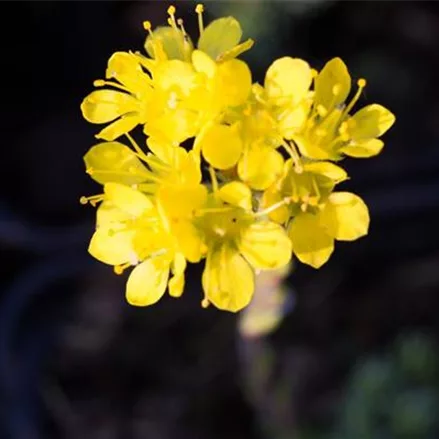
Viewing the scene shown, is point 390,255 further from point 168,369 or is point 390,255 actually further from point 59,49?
point 59,49

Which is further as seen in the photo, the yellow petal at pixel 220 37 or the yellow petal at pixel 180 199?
the yellow petal at pixel 220 37

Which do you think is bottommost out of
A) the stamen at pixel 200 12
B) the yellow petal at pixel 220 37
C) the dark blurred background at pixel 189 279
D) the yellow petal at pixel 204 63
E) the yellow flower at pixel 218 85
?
the dark blurred background at pixel 189 279

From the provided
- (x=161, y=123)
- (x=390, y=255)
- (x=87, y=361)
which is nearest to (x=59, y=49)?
(x=87, y=361)

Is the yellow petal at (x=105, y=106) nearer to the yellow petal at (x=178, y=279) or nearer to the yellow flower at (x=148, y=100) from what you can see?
the yellow flower at (x=148, y=100)

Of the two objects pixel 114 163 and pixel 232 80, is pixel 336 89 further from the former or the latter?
pixel 114 163

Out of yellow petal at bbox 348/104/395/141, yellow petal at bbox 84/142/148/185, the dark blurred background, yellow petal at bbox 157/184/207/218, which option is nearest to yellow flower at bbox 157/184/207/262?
yellow petal at bbox 157/184/207/218

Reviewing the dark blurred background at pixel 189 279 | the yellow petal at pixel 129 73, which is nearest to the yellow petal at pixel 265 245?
the yellow petal at pixel 129 73

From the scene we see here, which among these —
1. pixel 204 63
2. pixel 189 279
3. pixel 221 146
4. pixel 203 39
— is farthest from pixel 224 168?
pixel 189 279

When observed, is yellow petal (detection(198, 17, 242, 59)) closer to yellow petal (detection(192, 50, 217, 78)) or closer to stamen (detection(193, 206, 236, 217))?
yellow petal (detection(192, 50, 217, 78))
